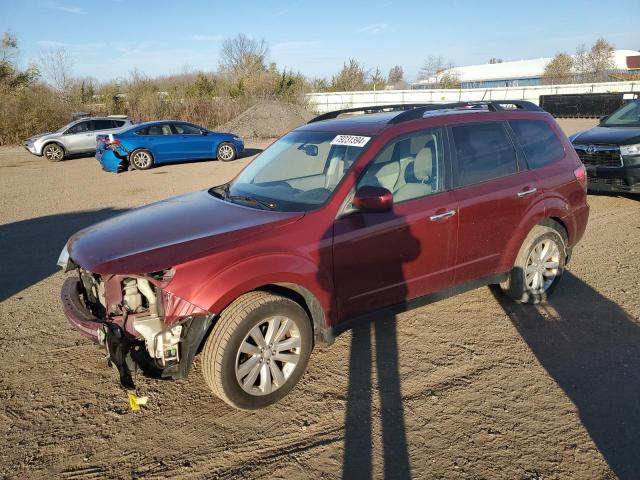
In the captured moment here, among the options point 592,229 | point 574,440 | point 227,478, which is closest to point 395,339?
point 574,440

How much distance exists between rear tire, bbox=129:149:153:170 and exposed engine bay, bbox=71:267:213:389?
13.7 m

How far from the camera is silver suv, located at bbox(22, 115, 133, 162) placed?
19016mm

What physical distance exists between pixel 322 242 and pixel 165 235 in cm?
106

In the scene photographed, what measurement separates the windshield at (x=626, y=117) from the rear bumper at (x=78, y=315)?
33.1 ft

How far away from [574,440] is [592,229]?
17.5 feet

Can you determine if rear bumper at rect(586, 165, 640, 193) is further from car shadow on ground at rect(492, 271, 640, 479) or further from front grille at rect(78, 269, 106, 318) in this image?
front grille at rect(78, 269, 106, 318)

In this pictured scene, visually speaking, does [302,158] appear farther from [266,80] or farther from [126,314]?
[266,80]

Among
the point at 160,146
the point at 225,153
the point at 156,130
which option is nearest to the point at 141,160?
the point at 160,146

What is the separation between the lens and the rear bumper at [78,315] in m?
3.23

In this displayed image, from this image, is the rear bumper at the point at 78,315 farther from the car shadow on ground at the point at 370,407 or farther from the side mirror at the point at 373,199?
the side mirror at the point at 373,199

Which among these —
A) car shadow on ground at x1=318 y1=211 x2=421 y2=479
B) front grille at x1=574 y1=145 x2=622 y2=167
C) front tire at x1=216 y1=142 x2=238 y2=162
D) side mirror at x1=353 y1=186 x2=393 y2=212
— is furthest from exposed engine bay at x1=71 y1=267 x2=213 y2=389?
front tire at x1=216 y1=142 x2=238 y2=162

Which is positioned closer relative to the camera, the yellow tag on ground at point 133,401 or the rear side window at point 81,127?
the yellow tag on ground at point 133,401

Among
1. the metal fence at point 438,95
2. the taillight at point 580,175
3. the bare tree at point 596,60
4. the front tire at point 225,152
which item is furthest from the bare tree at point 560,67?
the taillight at point 580,175

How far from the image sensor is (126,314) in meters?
3.15
